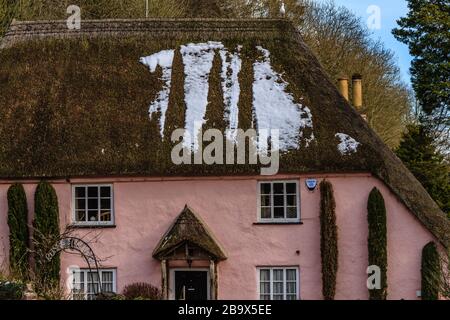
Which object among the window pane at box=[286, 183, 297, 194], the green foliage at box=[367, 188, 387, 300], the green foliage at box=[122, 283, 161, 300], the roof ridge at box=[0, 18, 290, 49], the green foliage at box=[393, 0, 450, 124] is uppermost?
the green foliage at box=[393, 0, 450, 124]

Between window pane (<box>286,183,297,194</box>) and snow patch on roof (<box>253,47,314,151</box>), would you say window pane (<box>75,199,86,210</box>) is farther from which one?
window pane (<box>286,183,297,194</box>)

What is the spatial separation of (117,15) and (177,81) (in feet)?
59.6

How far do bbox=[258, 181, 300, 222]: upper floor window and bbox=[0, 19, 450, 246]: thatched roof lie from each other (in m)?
0.70

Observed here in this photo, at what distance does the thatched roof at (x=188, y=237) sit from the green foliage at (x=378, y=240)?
3.97m

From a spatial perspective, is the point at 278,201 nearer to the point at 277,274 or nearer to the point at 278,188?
the point at 278,188

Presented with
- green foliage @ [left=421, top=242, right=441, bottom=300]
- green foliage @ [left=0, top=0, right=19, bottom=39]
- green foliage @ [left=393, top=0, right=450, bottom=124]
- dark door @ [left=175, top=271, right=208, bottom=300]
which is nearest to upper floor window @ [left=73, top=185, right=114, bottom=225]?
dark door @ [left=175, top=271, right=208, bottom=300]

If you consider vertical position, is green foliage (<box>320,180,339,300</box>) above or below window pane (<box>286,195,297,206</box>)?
below

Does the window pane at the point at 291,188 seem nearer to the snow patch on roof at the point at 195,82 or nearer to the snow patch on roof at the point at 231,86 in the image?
the snow patch on roof at the point at 231,86

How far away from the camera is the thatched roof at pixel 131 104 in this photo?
23.8 meters

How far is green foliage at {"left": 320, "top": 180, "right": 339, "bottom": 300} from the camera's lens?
76.7 feet

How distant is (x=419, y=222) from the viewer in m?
23.5

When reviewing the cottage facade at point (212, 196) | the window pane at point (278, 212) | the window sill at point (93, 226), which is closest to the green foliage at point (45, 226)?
the cottage facade at point (212, 196)
